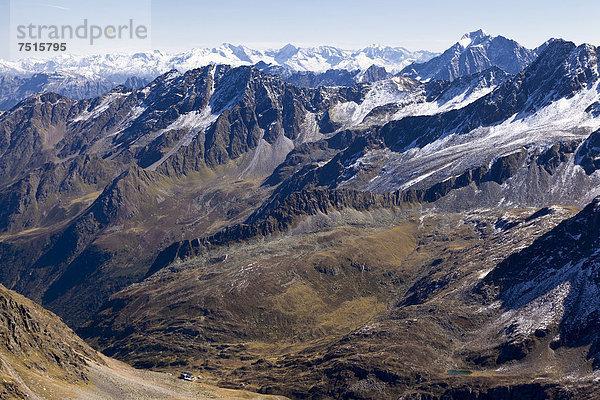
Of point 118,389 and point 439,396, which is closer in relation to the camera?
point 118,389

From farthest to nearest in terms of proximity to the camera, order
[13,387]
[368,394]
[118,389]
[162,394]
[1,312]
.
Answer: [368,394] < [162,394] < [118,389] < [1,312] < [13,387]

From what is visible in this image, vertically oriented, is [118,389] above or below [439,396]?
above

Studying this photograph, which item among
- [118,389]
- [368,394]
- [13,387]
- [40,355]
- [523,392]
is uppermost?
[13,387]

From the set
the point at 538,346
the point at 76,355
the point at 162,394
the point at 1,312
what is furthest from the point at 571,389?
the point at 1,312

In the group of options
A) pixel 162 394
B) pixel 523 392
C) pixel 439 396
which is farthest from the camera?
pixel 439 396

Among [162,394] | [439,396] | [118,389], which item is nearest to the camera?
[118,389]

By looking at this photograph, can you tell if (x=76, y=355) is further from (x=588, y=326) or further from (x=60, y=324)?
(x=588, y=326)

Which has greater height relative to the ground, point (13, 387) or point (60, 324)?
point (13, 387)

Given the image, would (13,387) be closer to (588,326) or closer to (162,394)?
(162,394)

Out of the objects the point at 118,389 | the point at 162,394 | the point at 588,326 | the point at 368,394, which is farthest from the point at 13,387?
the point at 588,326
